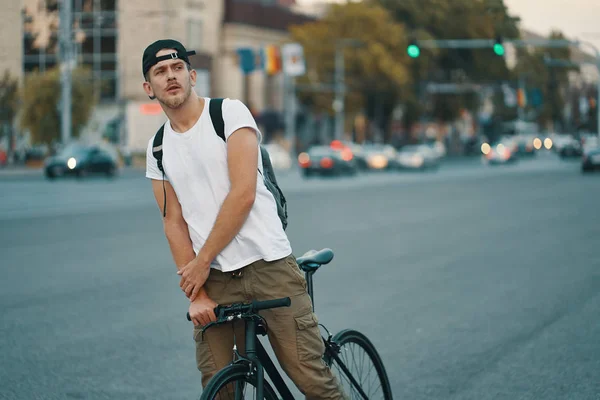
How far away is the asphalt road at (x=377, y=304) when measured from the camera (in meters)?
6.40

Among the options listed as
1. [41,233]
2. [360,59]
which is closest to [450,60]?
[360,59]

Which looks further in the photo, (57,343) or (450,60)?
(450,60)

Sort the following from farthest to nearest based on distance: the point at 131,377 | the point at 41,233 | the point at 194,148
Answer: the point at 41,233 < the point at 131,377 < the point at 194,148

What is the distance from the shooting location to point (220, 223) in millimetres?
3570

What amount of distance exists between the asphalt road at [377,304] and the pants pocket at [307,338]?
90.8 inches

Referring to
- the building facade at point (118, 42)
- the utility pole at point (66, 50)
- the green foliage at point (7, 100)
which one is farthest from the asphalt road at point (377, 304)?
the building facade at point (118, 42)

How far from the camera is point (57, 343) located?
7559mm

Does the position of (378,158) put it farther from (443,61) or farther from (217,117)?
(217,117)

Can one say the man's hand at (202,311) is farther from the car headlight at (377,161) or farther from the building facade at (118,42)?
the building facade at (118,42)

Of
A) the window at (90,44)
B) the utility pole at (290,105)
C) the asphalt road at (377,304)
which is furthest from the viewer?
the utility pole at (290,105)

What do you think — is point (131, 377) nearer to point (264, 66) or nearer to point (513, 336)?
point (513, 336)

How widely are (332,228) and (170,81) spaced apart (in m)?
14.3

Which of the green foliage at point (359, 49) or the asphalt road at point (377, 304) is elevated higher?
the green foliage at point (359, 49)

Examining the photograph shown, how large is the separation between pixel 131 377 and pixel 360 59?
6206 cm
